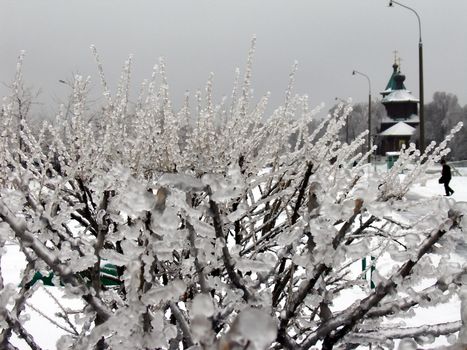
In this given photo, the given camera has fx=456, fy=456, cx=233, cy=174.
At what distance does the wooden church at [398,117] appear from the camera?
61094 mm

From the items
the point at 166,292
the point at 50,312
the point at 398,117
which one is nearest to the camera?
the point at 166,292

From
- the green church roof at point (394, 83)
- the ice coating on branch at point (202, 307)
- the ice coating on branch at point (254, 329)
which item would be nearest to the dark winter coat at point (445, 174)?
the ice coating on branch at point (202, 307)

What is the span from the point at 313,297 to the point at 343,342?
0.57 ft

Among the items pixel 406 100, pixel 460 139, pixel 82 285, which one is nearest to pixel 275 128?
pixel 82 285

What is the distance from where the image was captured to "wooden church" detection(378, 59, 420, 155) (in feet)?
Result: 200

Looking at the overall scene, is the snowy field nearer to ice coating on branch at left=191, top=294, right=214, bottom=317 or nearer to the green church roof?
ice coating on branch at left=191, top=294, right=214, bottom=317

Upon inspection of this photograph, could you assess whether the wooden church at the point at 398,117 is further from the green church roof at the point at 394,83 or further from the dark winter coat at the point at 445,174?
the dark winter coat at the point at 445,174

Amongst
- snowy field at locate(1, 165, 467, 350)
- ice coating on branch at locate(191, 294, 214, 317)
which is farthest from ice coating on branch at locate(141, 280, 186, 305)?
snowy field at locate(1, 165, 467, 350)

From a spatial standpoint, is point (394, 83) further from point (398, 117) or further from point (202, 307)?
point (202, 307)

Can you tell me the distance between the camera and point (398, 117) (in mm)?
62906

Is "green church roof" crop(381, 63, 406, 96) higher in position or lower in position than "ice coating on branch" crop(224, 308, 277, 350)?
lower

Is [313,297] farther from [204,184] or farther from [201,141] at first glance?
[201,141]

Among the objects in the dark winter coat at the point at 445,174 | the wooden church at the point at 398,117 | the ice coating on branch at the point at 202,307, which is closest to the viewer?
the ice coating on branch at the point at 202,307

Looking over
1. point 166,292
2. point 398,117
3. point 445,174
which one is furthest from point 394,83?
point 166,292
